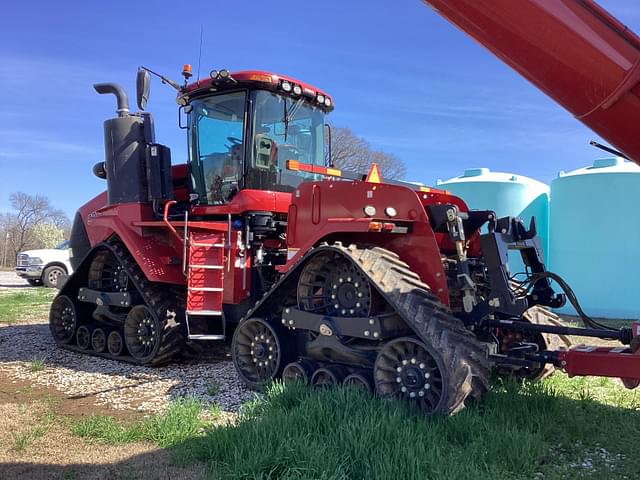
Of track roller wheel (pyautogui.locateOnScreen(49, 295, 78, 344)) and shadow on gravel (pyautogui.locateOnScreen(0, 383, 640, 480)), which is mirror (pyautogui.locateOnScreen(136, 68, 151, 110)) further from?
shadow on gravel (pyautogui.locateOnScreen(0, 383, 640, 480))

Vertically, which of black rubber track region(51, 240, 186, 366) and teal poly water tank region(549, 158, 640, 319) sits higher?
teal poly water tank region(549, 158, 640, 319)

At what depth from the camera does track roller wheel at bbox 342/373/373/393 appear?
4.54 m

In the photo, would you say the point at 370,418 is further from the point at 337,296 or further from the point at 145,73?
the point at 145,73

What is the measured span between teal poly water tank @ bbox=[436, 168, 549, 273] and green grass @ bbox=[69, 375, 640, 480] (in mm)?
10166

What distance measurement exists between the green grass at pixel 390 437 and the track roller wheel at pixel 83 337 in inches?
156

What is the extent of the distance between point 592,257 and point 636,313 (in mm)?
1515

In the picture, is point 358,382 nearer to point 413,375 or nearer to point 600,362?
point 413,375

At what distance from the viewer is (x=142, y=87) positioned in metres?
7.14

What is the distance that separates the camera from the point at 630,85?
3000 mm

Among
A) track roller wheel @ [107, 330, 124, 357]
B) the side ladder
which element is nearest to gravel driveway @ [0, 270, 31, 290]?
track roller wheel @ [107, 330, 124, 357]

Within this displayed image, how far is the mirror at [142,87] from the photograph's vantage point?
23.0 feet

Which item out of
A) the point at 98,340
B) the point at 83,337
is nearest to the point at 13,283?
the point at 83,337

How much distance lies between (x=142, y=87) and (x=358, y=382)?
4.72m

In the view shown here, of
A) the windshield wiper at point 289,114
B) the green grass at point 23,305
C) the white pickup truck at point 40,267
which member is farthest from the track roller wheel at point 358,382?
the white pickup truck at point 40,267
